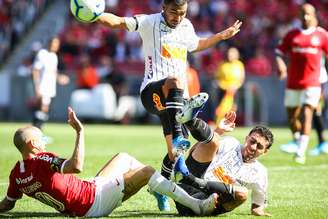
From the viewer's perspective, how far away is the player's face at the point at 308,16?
14.3 m

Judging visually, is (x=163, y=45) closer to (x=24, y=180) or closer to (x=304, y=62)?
(x=24, y=180)

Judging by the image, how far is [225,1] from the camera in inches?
1141

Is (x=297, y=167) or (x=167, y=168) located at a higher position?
(x=167, y=168)

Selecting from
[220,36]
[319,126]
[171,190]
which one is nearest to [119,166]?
[171,190]

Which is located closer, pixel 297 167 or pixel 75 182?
pixel 75 182

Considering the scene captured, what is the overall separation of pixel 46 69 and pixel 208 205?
1149 centimetres

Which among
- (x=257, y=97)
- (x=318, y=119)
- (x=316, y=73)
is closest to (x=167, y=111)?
(x=316, y=73)

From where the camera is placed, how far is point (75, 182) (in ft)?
25.5

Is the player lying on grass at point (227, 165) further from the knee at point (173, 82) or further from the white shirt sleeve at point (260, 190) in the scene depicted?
A: the knee at point (173, 82)

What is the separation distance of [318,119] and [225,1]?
44.7 feet

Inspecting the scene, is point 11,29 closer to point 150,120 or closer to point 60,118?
point 60,118

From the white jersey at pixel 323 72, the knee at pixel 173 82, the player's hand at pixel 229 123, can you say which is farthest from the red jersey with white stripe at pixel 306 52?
the player's hand at pixel 229 123

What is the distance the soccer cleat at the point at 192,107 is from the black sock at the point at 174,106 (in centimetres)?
15

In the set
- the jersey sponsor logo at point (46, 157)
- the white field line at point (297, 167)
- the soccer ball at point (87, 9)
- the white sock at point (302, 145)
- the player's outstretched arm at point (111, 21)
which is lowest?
the white field line at point (297, 167)
